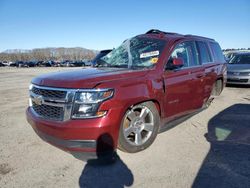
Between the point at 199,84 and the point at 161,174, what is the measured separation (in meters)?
2.50

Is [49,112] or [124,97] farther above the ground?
[124,97]

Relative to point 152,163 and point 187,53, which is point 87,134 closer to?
point 152,163

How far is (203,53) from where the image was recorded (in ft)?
17.7

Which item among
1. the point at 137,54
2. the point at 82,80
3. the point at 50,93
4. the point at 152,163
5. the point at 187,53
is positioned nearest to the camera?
the point at 82,80

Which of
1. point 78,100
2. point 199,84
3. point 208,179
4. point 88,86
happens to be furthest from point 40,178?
point 199,84

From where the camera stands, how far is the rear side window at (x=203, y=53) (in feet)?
17.1

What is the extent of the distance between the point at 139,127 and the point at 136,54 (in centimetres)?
145

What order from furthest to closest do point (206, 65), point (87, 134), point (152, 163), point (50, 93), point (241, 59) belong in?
point (241, 59)
point (206, 65)
point (152, 163)
point (50, 93)
point (87, 134)

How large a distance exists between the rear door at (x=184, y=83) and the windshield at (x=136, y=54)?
304 mm

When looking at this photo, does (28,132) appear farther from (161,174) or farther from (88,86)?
(161,174)

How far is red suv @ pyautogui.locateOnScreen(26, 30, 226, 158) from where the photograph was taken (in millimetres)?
2912

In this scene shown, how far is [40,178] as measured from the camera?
2930 mm

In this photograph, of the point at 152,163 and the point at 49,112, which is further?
the point at 152,163

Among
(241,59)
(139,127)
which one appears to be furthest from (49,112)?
(241,59)
